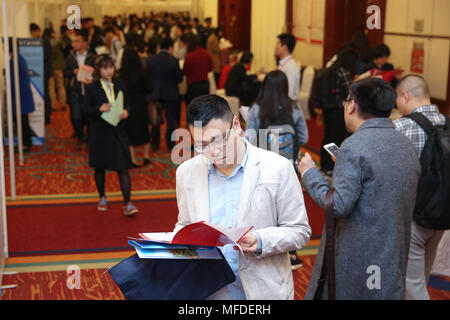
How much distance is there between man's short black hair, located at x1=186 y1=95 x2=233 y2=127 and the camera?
79.1 inches

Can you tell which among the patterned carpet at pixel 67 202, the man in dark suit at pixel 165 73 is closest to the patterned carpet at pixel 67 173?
the patterned carpet at pixel 67 202

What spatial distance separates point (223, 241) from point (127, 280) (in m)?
0.34

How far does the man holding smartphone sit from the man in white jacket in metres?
0.39

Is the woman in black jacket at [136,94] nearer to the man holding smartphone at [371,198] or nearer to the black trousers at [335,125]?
the black trousers at [335,125]

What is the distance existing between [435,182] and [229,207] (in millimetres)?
1436

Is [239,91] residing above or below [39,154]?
above

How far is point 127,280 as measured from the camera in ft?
6.37

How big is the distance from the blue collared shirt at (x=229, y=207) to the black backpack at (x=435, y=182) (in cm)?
136

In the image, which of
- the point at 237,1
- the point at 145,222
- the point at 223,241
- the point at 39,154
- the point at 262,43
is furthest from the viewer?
the point at 237,1

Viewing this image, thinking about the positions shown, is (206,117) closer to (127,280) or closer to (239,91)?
(127,280)

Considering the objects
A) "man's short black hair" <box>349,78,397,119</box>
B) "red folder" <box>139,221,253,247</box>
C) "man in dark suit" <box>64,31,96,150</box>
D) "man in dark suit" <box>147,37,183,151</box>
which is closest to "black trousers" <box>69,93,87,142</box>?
"man in dark suit" <box>64,31,96,150</box>

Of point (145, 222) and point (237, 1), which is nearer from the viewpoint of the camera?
point (145, 222)

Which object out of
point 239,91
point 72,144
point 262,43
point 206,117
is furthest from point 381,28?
point 206,117

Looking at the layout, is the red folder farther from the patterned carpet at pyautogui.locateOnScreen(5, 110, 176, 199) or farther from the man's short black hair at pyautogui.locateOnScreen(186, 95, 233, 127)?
the patterned carpet at pyautogui.locateOnScreen(5, 110, 176, 199)
